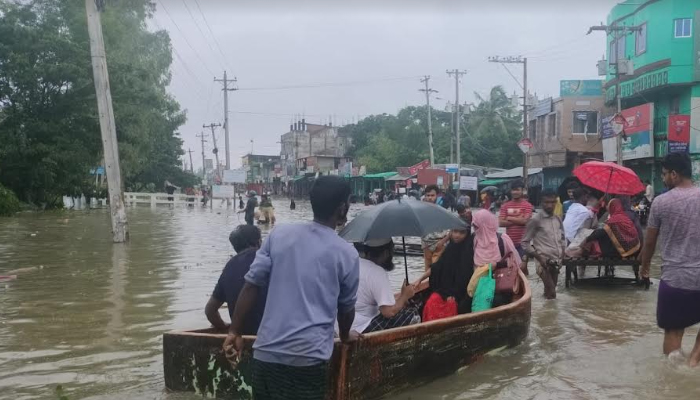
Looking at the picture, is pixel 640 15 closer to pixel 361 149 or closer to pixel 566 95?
pixel 566 95

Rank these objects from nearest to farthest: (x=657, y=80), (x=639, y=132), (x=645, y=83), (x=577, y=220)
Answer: (x=577, y=220) < (x=657, y=80) < (x=645, y=83) < (x=639, y=132)

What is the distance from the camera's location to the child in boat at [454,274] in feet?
21.7

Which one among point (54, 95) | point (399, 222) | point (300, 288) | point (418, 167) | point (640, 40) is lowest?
point (300, 288)

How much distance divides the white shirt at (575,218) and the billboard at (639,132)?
19.5 metres

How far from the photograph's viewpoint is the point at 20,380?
5.82 metres

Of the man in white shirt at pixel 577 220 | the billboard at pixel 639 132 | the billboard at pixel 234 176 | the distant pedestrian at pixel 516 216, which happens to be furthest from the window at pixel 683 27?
the billboard at pixel 234 176

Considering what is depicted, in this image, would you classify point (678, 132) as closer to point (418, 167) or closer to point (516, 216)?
point (516, 216)

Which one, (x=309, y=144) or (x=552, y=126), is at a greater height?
(x=309, y=144)

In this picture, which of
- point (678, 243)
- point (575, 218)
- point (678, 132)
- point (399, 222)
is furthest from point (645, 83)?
point (399, 222)

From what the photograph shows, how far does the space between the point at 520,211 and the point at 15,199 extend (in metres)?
25.6

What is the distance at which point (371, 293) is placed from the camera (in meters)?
4.62

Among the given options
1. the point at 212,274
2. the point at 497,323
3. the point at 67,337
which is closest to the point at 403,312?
the point at 497,323

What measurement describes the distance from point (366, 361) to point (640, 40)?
2981 centimetres

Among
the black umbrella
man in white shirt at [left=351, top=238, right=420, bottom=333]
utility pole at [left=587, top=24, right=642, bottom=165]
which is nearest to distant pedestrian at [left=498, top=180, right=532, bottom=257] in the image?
the black umbrella
